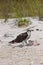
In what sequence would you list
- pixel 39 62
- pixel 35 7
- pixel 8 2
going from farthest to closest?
pixel 39 62 < pixel 35 7 < pixel 8 2

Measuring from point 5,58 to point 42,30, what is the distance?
6.21 feet

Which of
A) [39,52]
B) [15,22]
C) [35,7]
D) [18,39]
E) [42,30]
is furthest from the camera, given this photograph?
[15,22]

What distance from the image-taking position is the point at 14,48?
3662mm

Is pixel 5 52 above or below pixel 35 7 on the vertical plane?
below

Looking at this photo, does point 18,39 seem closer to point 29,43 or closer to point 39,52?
point 29,43

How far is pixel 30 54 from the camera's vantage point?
331cm

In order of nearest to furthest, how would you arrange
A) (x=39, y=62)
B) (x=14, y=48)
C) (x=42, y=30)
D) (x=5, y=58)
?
1. (x=39, y=62)
2. (x=5, y=58)
3. (x=14, y=48)
4. (x=42, y=30)

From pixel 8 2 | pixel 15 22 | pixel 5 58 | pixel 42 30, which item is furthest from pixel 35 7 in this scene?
pixel 15 22

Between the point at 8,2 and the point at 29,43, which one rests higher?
the point at 8,2

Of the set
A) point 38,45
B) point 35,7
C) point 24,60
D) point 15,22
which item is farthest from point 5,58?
point 15,22

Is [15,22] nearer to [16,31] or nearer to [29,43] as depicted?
[16,31]

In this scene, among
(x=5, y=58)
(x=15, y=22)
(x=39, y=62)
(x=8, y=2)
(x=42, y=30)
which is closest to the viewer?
(x=8, y=2)

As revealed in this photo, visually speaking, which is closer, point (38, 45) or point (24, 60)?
point (24, 60)

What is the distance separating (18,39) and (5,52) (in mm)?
556
